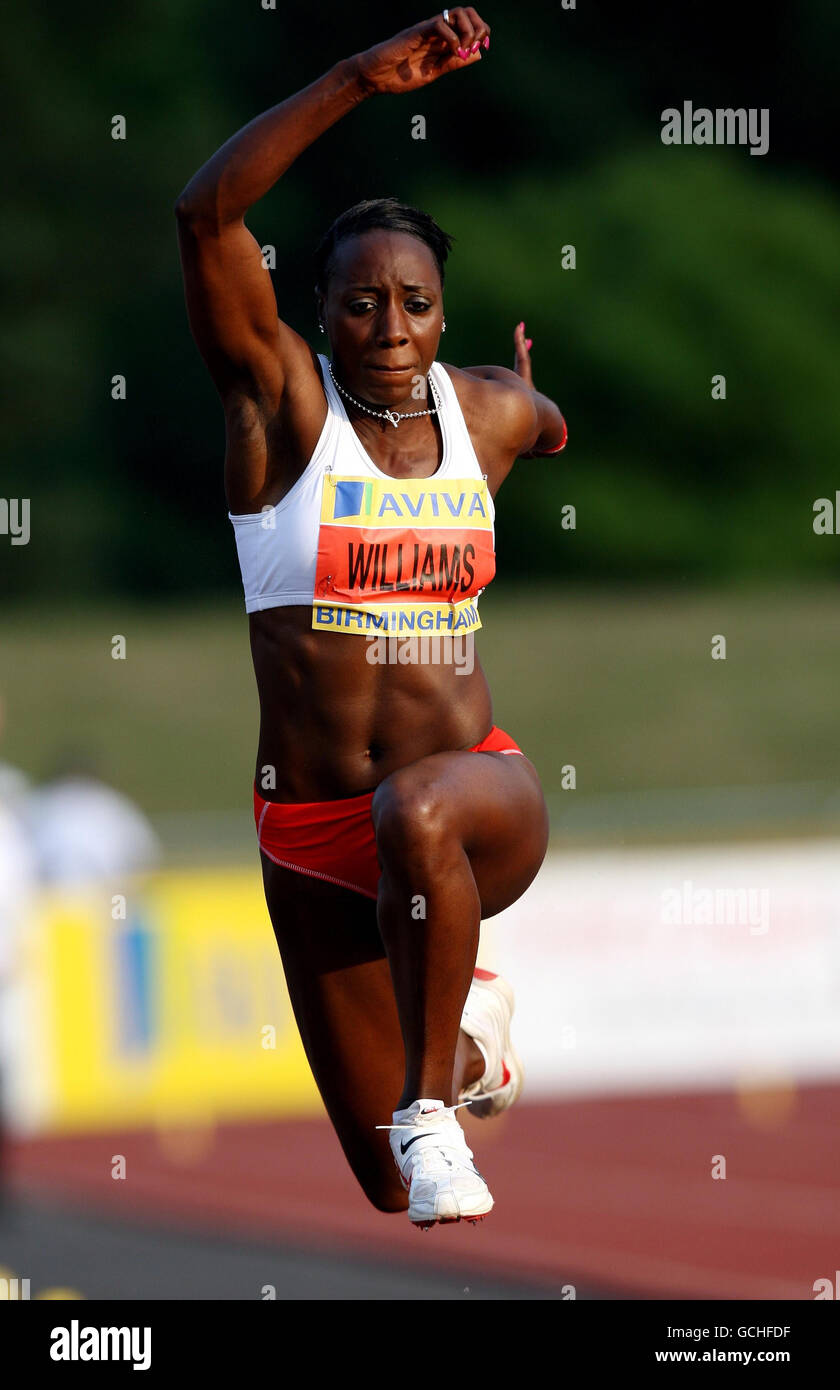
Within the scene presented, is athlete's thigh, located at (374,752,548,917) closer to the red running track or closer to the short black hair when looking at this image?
the short black hair

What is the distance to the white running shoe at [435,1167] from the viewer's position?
3939mm

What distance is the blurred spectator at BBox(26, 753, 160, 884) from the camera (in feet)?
36.3

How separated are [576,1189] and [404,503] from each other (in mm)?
8024

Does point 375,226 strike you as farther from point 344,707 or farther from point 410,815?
point 410,815

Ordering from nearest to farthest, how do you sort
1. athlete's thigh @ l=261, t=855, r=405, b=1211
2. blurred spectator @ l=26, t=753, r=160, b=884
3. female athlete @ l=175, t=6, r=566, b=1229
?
female athlete @ l=175, t=6, r=566, b=1229 → athlete's thigh @ l=261, t=855, r=405, b=1211 → blurred spectator @ l=26, t=753, r=160, b=884

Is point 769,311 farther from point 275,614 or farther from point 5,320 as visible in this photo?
point 275,614

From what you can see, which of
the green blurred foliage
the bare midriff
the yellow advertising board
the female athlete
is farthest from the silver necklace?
the green blurred foliage

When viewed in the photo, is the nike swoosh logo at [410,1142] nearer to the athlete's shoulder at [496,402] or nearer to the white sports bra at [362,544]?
the white sports bra at [362,544]

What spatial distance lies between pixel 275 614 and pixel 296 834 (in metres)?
0.55

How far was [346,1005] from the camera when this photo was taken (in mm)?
4770

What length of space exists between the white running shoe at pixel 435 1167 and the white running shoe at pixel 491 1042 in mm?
952

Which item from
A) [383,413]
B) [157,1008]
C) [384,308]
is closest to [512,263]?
[157,1008]

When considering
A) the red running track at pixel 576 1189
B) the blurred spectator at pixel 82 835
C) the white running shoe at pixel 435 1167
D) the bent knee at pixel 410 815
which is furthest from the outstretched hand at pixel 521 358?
the blurred spectator at pixel 82 835

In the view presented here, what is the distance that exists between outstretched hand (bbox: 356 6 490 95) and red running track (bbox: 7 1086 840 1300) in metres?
7.17
